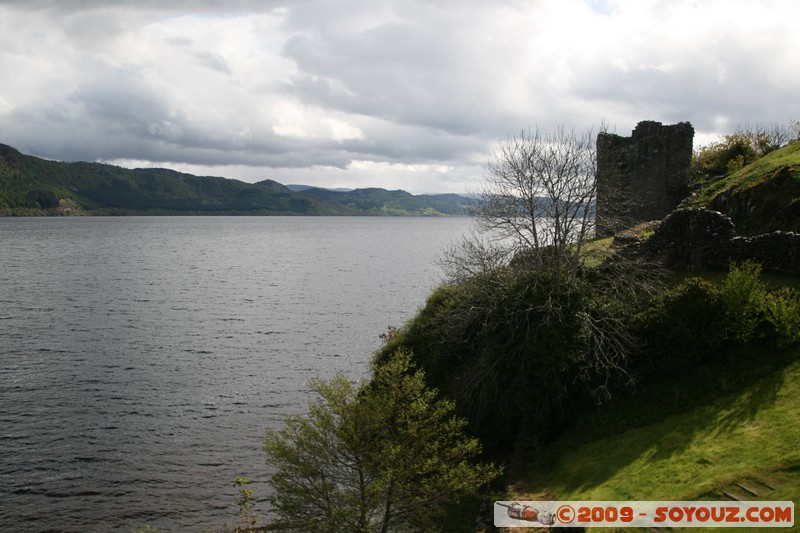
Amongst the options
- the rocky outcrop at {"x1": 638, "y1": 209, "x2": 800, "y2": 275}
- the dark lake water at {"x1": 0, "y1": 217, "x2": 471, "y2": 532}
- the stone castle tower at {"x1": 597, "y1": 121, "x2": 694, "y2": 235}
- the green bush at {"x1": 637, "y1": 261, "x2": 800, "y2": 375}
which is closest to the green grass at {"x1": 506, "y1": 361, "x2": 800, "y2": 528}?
the green bush at {"x1": 637, "y1": 261, "x2": 800, "y2": 375}

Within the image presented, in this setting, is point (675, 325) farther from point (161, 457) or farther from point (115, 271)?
point (115, 271)

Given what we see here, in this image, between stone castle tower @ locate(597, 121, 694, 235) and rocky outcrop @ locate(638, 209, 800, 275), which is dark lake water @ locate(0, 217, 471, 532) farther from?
stone castle tower @ locate(597, 121, 694, 235)

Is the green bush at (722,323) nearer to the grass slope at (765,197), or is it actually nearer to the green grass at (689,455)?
the green grass at (689,455)

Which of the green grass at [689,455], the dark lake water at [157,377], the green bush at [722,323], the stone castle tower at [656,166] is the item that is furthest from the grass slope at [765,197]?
the dark lake water at [157,377]

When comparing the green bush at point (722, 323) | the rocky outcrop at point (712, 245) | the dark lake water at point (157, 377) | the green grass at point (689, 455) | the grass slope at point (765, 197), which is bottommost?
the dark lake water at point (157, 377)

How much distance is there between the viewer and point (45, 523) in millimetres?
24703

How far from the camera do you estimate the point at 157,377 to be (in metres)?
42.1

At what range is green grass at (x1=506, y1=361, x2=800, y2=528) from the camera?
17.7 m

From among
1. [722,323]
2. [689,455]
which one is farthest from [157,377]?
[722,323]

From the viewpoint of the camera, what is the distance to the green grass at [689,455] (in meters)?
17.7

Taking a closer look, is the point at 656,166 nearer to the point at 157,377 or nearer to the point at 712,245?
the point at 712,245

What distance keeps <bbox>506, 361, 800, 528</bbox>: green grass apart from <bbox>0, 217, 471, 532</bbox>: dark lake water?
13668 millimetres

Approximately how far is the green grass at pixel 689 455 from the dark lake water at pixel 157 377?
44.8 ft

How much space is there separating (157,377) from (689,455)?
116ft
